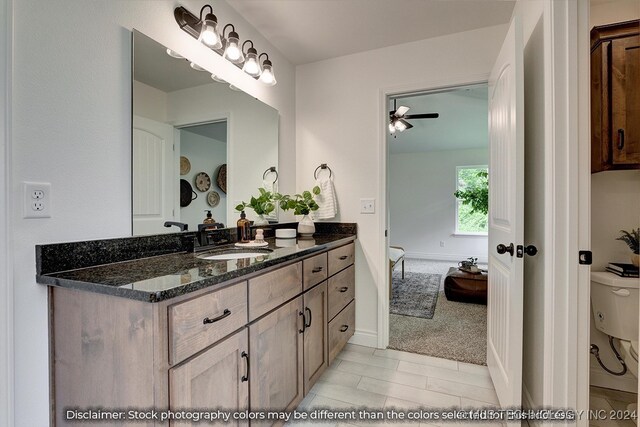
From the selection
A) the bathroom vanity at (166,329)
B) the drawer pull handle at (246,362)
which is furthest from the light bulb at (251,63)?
the drawer pull handle at (246,362)

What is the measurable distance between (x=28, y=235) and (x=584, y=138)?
6.60 ft

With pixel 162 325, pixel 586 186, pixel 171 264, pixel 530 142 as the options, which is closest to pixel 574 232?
pixel 586 186

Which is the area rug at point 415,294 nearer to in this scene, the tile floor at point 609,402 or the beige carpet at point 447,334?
the beige carpet at point 447,334

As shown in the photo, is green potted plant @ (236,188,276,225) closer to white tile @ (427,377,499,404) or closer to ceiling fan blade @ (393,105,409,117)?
white tile @ (427,377,499,404)

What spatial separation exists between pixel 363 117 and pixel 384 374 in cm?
187

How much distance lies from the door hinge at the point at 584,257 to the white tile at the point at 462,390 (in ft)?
3.22

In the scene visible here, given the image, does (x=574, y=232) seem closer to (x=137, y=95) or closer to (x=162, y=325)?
(x=162, y=325)

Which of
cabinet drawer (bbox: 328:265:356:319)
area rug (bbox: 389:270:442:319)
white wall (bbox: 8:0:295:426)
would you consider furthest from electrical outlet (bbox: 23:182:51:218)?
area rug (bbox: 389:270:442:319)

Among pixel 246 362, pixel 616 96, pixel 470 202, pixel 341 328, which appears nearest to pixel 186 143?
pixel 246 362

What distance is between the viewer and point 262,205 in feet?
6.82

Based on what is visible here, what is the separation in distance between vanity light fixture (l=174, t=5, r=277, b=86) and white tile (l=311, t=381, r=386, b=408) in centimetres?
194

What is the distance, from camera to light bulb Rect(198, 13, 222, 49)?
1517mm

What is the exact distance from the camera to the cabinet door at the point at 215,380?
2.72 ft

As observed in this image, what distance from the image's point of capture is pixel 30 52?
3.14ft
